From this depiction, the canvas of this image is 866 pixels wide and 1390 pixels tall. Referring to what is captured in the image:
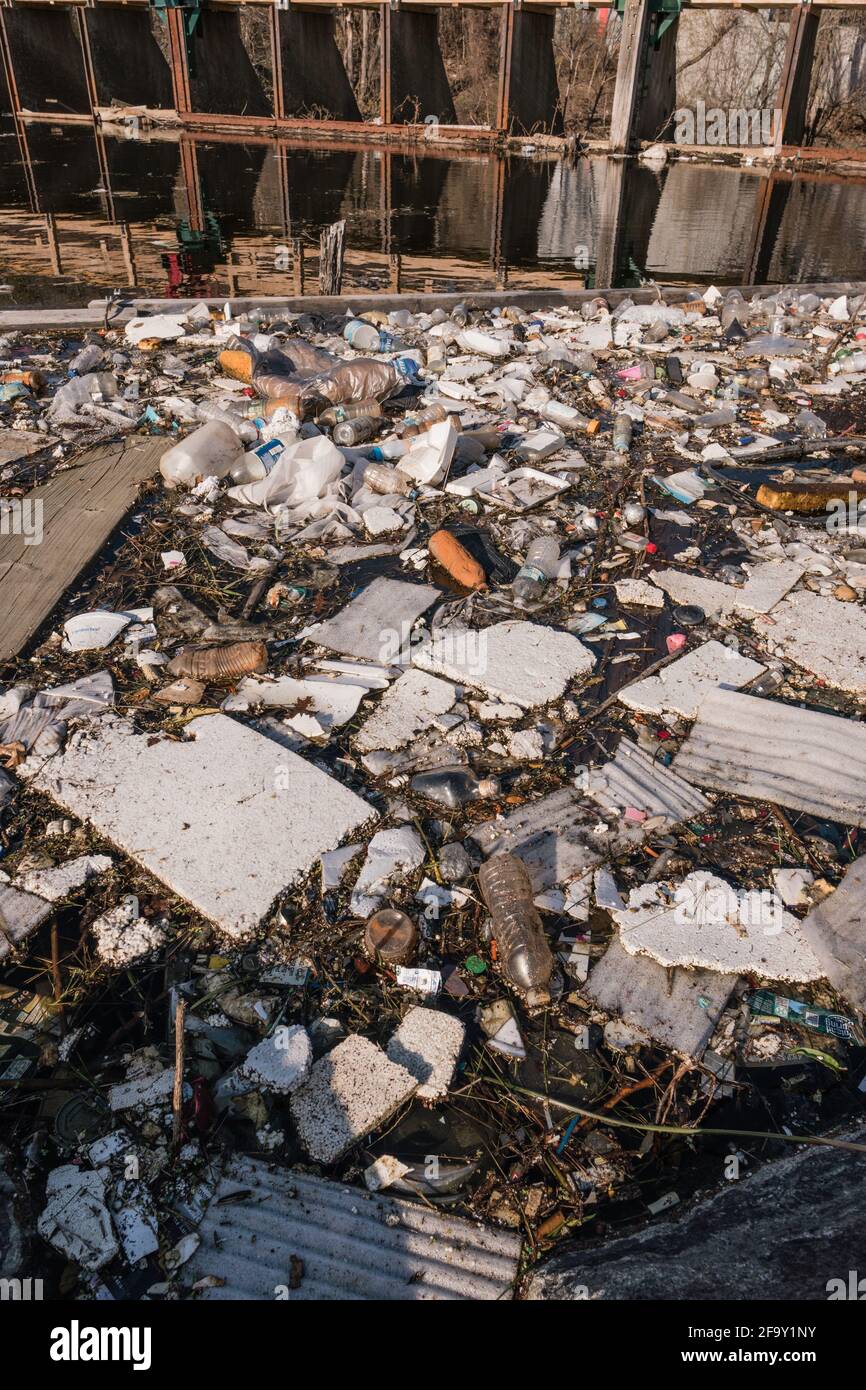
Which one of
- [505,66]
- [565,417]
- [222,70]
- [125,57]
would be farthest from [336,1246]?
[125,57]

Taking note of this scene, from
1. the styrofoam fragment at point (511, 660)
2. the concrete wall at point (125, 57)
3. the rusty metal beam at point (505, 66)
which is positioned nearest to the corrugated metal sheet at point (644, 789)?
the styrofoam fragment at point (511, 660)

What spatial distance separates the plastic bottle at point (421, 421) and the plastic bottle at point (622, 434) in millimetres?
1097

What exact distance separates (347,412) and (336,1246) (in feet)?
15.3

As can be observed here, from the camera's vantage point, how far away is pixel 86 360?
6.07 m

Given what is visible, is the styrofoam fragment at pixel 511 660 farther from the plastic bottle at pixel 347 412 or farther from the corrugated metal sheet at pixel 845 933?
the plastic bottle at pixel 347 412

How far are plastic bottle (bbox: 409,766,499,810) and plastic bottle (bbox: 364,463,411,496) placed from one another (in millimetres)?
2266

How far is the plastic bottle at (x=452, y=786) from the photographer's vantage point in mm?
2666

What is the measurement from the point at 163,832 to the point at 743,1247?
1.82 m

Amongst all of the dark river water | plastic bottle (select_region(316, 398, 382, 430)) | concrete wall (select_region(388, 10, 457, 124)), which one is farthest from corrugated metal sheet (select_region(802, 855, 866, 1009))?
concrete wall (select_region(388, 10, 457, 124))

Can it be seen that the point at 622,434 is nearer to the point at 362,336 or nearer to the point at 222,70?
the point at 362,336

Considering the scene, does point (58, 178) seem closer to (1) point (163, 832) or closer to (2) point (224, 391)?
(2) point (224, 391)

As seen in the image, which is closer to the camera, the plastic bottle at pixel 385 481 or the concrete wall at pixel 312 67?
the plastic bottle at pixel 385 481

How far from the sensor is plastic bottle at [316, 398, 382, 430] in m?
A: 5.16

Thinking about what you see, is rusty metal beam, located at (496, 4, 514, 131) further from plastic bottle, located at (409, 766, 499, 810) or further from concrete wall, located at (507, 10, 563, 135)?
plastic bottle, located at (409, 766, 499, 810)
